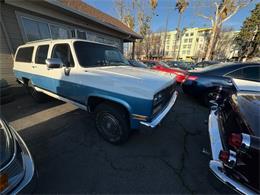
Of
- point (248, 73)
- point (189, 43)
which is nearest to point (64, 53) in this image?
point (248, 73)

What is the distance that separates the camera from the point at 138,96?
2.18 metres

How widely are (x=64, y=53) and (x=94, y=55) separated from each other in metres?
0.70

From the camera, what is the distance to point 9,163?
4.46 feet

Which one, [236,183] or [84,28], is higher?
[84,28]

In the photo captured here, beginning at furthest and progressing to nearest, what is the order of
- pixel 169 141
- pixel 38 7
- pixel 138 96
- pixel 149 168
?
pixel 38 7, pixel 169 141, pixel 149 168, pixel 138 96

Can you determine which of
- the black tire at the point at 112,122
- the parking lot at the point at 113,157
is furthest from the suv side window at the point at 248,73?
the black tire at the point at 112,122

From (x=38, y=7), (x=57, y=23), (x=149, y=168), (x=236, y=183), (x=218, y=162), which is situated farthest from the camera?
(x=57, y=23)

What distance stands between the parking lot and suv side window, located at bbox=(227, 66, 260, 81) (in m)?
2.07

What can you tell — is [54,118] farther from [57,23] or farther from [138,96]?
[57,23]

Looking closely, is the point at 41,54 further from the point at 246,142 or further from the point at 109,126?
the point at 246,142

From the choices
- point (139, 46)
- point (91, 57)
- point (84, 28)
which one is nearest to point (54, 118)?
point (91, 57)

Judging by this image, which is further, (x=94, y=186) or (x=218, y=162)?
(x=94, y=186)

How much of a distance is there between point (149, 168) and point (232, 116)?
1.56 meters

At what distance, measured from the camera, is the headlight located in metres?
1.27
